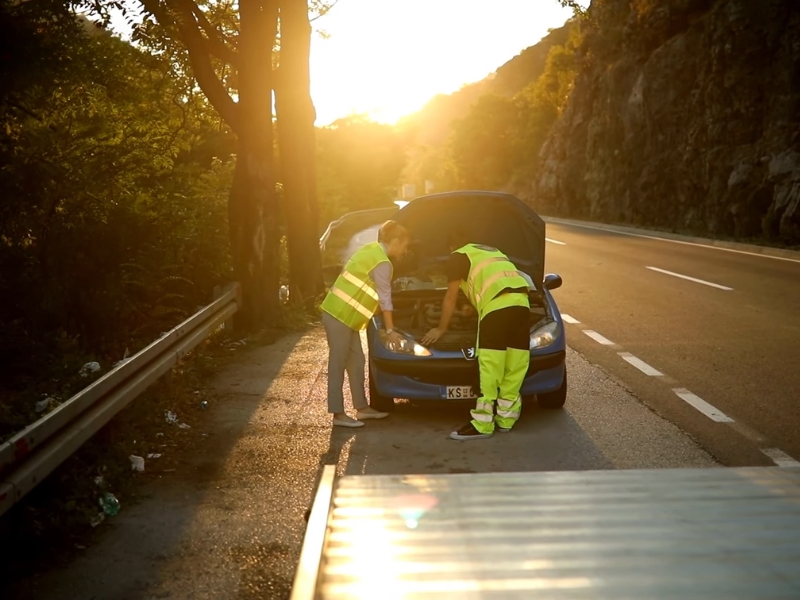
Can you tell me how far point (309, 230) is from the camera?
54.0ft

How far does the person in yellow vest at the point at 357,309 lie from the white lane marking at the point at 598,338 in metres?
4.23

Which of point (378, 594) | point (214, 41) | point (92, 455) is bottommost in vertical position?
point (92, 455)

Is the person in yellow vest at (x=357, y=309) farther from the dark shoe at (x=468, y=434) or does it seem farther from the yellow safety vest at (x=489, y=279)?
the dark shoe at (x=468, y=434)

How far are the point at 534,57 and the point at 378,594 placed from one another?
200 m

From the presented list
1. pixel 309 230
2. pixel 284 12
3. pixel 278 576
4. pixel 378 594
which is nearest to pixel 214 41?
pixel 284 12

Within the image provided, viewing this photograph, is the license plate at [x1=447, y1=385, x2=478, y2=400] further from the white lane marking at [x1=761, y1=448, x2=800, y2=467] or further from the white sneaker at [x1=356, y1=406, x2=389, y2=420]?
the white lane marking at [x1=761, y1=448, x2=800, y2=467]

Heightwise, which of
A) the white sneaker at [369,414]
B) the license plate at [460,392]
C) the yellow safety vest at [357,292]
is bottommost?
the white sneaker at [369,414]

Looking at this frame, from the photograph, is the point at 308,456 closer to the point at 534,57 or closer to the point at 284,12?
the point at 284,12

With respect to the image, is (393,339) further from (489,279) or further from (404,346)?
(489,279)

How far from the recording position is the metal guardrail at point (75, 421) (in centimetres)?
456

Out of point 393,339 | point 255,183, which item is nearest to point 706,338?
point 393,339

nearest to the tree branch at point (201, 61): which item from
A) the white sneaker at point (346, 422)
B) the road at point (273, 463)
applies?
the road at point (273, 463)

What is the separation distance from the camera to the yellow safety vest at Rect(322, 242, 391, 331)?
312 inches

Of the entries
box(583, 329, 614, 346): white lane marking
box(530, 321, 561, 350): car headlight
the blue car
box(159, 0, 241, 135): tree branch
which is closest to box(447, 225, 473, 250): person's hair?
the blue car
